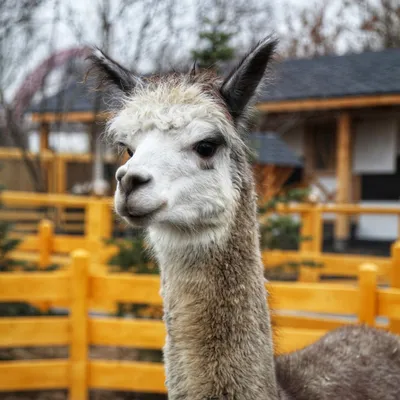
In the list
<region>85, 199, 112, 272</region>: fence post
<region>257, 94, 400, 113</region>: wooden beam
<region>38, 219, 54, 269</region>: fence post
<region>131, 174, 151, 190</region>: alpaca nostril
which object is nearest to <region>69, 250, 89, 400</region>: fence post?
<region>131, 174, 151, 190</region>: alpaca nostril

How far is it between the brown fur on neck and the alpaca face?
0.17 meters

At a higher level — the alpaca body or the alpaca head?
the alpaca head

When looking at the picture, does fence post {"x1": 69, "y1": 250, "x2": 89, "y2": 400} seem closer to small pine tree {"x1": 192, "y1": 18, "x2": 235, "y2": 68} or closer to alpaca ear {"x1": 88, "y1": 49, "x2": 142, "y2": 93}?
alpaca ear {"x1": 88, "y1": 49, "x2": 142, "y2": 93}

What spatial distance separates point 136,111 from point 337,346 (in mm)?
1598

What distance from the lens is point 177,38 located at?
6.82 m

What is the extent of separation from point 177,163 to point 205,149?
0.15 metres

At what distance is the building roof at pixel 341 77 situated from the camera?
1034 centimetres

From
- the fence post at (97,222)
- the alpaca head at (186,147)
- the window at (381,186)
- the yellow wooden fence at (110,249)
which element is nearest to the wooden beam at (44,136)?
the yellow wooden fence at (110,249)

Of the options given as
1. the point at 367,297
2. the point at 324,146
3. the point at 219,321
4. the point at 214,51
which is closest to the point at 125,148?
the point at 219,321

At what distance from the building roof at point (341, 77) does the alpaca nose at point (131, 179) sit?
8.60m

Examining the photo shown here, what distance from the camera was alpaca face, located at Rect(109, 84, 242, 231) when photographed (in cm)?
190

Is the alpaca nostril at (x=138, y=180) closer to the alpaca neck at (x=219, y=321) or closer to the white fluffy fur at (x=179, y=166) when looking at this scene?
the white fluffy fur at (x=179, y=166)

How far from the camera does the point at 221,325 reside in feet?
6.68


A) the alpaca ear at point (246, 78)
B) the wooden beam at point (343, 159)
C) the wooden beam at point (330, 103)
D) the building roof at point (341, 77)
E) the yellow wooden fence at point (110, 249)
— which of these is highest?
the building roof at point (341, 77)
